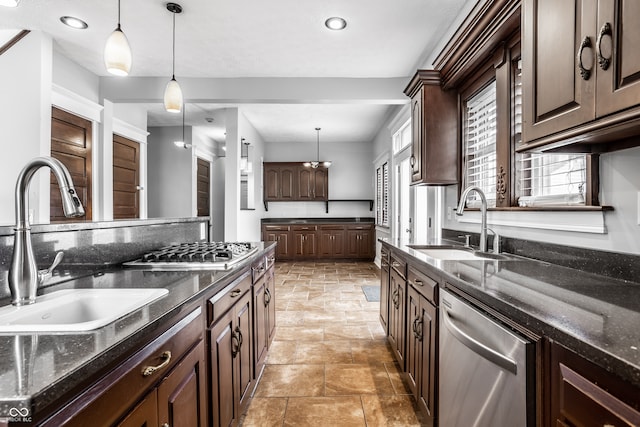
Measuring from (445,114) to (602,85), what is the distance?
1953 mm

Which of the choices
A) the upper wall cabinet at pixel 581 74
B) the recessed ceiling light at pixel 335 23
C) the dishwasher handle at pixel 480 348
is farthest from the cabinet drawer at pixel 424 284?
the recessed ceiling light at pixel 335 23

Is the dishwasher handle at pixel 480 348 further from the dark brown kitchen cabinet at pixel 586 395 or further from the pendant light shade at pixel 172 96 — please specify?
the pendant light shade at pixel 172 96

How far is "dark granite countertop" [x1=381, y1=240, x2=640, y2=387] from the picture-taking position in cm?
66

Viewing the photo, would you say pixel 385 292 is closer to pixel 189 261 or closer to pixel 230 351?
pixel 230 351

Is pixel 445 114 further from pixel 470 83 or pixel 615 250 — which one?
pixel 615 250

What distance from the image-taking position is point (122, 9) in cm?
279

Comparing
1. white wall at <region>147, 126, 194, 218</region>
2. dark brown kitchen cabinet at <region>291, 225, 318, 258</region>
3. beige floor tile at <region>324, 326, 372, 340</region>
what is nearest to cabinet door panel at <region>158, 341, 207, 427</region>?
beige floor tile at <region>324, 326, 372, 340</region>

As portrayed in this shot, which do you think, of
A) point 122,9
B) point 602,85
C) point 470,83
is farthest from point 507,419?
point 122,9

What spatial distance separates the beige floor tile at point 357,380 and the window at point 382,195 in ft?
13.2

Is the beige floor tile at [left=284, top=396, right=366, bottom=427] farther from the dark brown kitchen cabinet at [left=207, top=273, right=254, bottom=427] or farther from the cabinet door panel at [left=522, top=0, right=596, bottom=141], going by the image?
the cabinet door panel at [left=522, top=0, right=596, bottom=141]

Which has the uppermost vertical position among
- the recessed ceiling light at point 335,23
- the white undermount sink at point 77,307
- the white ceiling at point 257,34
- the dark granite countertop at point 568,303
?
the white ceiling at point 257,34

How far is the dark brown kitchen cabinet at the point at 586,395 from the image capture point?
0.62 meters

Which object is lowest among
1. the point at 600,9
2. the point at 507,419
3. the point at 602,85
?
the point at 507,419

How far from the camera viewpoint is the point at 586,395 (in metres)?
0.71
